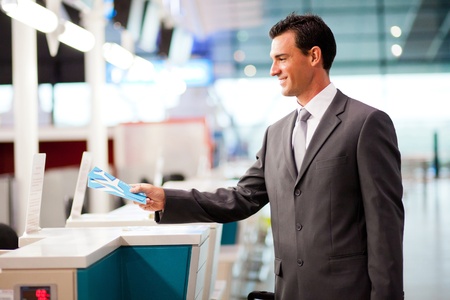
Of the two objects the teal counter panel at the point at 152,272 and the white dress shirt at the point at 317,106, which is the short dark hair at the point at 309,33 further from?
the teal counter panel at the point at 152,272

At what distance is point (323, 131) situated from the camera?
7.95 feet

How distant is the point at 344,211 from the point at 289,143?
0.32m

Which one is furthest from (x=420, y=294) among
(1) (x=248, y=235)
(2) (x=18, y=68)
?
(2) (x=18, y=68)

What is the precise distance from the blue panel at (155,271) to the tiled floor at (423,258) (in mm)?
4634

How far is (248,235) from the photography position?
26.6ft

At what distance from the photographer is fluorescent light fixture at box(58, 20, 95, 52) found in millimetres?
5474

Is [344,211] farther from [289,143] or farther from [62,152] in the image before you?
[62,152]

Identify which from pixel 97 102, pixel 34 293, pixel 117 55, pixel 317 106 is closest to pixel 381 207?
pixel 317 106

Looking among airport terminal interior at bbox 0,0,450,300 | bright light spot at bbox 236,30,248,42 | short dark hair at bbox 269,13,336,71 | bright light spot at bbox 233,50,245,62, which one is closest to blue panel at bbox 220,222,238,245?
airport terminal interior at bbox 0,0,450,300

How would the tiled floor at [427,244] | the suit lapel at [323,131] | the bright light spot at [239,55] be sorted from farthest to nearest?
the bright light spot at [239,55]
the tiled floor at [427,244]
the suit lapel at [323,131]

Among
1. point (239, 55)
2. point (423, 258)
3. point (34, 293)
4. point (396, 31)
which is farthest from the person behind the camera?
point (239, 55)

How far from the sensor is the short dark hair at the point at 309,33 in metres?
2.48

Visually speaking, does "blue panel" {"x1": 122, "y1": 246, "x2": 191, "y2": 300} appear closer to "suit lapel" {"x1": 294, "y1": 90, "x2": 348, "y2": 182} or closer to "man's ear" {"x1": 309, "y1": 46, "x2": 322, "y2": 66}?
"suit lapel" {"x1": 294, "y1": 90, "x2": 348, "y2": 182}

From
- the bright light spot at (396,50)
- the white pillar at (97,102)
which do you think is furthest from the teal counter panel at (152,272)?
the bright light spot at (396,50)
